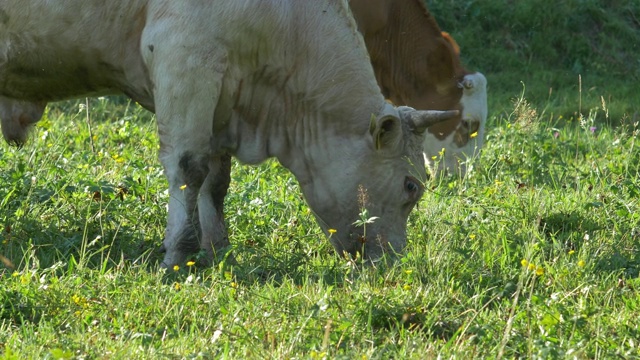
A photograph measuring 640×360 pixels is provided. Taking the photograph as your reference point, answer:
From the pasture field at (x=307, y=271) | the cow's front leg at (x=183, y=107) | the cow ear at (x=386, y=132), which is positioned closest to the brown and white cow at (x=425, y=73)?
the pasture field at (x=307, y=271)

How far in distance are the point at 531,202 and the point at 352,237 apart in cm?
119

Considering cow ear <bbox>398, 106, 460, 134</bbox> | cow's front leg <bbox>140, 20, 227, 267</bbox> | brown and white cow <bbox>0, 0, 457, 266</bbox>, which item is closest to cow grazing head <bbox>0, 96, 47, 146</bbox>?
brown and white cow <bbox>0, 0, 457, 266</bbox>

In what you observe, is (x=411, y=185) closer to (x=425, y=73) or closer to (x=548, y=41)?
(x=425, y=73)

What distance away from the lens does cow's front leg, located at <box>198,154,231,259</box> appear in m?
6.38

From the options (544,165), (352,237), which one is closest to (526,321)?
(352,237)

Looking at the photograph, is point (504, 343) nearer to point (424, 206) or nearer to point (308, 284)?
point (308, 284)

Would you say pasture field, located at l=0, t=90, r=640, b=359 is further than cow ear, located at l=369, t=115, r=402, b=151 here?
No

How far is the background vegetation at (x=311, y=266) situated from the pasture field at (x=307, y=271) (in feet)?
0.04

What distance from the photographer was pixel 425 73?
946 cm

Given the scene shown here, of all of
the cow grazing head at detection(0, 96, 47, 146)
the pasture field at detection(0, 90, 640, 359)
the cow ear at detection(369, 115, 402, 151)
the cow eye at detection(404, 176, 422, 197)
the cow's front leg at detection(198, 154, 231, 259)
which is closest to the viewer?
the pasture field at detection(0, 90, 640, 359)

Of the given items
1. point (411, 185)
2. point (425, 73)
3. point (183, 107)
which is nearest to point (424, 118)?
point (411, 185)

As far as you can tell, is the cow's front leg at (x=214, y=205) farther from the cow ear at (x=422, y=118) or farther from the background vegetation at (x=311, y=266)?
the cow ear at (x=422, y=118)

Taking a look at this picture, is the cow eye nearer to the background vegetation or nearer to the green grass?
the background vegetation

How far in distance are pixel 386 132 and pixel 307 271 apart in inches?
32.4
